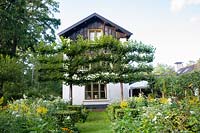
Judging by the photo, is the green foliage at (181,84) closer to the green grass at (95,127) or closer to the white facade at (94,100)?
the white facade at (94,100)

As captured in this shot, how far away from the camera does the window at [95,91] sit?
2475 cm

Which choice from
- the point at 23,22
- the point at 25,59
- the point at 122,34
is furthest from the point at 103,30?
the point at 25,59

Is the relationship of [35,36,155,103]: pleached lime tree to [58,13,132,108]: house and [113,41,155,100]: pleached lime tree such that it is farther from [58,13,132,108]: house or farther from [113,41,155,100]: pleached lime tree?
[58,13,132,108]: house

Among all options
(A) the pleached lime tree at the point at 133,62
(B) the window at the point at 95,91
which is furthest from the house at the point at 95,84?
(A) the pleached lime tree at the point at 133,62

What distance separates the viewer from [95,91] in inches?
979

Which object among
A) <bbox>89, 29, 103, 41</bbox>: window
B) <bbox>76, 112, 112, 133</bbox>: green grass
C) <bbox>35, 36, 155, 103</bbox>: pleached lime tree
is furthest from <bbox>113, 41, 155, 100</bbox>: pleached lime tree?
<bbox>76, 112, 112, 133</bbox>: green grass

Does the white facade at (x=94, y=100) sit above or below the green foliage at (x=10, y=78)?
below

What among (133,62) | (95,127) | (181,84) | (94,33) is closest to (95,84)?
(133,62)

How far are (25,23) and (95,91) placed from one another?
7192mm

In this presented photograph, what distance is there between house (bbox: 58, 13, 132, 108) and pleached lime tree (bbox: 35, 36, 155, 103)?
1.93 metres

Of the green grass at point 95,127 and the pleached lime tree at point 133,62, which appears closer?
the green grass at point 95,127

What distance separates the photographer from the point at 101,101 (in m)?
24.4

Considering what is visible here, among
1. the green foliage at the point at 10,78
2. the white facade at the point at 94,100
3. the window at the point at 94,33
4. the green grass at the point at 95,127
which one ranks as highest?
the window at the point at 94,33

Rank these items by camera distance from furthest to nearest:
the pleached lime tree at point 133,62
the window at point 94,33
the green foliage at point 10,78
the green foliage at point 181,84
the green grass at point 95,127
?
the window at point 94,33 → the pleached lime tree at point 133,62 → the green foliage at point 10,78 → the green foliage at point 181,84 → the green grass at point 95,127
